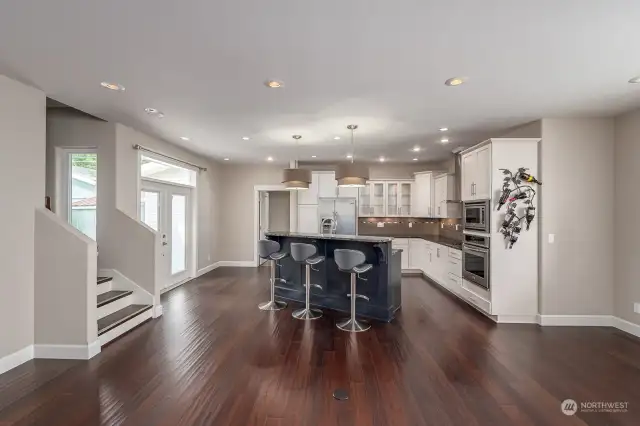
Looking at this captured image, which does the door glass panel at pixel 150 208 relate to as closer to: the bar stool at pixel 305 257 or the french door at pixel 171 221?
the french door at pixel 171 221

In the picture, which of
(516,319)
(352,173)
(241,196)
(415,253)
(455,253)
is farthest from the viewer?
(241,196)

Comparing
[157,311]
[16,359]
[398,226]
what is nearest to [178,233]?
[157,311]

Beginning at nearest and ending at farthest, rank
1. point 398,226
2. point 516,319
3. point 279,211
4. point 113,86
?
1. point 113,86
2. point 516,319
3. point 398,226
4. point 279,211

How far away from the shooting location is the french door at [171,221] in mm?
5836

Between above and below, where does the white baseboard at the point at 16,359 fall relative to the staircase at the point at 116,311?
below

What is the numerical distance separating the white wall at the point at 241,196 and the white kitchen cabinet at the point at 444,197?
3.83 metres

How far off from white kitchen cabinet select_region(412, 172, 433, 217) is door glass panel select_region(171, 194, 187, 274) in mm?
5196

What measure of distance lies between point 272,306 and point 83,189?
10.7 ft

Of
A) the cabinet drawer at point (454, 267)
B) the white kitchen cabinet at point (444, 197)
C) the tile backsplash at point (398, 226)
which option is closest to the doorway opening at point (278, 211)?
the tile backsplash at point (398, 226)

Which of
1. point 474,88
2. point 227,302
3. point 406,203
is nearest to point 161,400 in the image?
point 227,302

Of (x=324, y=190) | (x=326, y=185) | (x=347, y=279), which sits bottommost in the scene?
(x=347, y=279)

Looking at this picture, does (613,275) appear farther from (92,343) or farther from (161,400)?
(92,343)

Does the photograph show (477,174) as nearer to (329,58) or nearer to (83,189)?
(329,58)

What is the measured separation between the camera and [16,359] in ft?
10.1
